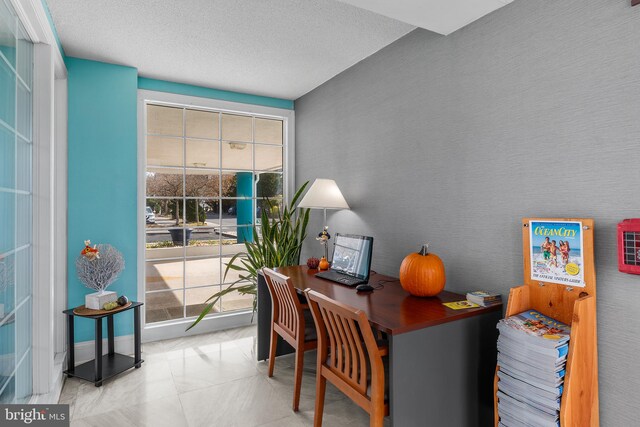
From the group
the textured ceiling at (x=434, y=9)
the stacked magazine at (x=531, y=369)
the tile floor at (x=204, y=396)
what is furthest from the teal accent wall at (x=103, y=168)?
the stacked magazine at (x=531, y=369)

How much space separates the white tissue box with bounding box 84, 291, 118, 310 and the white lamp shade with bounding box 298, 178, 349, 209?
1.74 meters

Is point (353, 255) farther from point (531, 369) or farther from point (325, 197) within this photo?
point (531, 369)

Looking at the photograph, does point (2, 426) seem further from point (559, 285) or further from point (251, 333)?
point (559, 285)

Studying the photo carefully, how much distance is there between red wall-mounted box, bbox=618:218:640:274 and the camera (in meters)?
1.43

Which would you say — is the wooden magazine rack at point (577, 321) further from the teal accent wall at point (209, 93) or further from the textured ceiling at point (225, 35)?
the teal accent wall at point (209, 93)

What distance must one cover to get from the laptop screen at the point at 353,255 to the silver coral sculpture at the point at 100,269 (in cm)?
180

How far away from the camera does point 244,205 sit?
13.4 ft

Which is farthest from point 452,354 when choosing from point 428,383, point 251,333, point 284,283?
point 251,333

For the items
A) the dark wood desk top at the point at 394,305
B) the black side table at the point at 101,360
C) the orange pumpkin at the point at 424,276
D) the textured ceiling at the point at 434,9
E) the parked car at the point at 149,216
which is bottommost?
the black side table at the point at 101,360

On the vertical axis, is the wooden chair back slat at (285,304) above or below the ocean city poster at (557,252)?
below

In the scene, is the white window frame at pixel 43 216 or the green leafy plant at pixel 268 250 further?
the green leafy plant at pixel 268 250

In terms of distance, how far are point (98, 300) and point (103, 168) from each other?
1.16 metres

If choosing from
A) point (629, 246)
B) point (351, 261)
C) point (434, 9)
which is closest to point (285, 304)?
point (351, 261)

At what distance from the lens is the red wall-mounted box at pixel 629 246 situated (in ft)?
4.70
